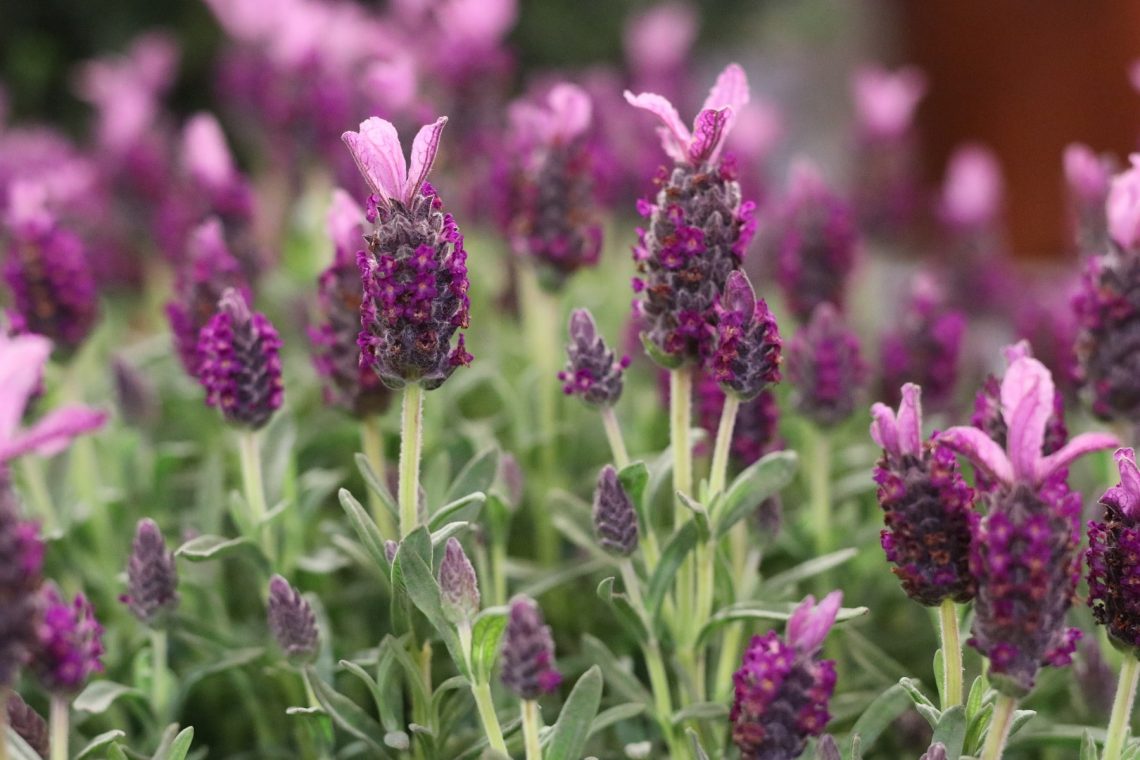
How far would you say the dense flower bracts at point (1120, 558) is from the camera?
103cm

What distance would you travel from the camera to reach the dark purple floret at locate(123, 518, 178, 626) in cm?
126

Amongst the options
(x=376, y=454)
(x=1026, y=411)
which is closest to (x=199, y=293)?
(x=376, y=454)

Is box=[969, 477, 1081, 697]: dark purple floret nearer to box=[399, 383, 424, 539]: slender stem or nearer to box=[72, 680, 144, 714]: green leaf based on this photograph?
box=[399, 383, 424, 539]: slender stem

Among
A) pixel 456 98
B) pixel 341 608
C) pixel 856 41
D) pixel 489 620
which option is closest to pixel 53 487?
pixel 341 608

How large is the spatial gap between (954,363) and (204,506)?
1.12 meters

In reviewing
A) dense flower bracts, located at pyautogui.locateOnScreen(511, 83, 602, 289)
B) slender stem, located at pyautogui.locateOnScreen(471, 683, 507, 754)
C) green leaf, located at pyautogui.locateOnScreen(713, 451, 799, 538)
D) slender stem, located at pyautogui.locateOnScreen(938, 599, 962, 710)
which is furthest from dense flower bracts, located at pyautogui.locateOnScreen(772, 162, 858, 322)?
slender stem, located at pyautogui.locateOnScreen(471, 683, 507, 754)

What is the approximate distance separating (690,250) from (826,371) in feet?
1.69

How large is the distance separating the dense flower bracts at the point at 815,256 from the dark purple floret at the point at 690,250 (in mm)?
748

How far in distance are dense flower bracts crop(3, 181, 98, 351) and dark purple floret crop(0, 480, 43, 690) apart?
0.75 meters

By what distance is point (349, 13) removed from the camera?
2.91m

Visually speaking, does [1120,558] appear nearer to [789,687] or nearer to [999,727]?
[999,727]

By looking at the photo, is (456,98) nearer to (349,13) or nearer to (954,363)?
(349,13)

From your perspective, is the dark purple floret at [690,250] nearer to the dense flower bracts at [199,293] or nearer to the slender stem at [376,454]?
the slender stem at [376,454]

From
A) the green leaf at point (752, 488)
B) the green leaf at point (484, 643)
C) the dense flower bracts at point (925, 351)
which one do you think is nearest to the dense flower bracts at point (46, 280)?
the green leaf at point (484, 643)
